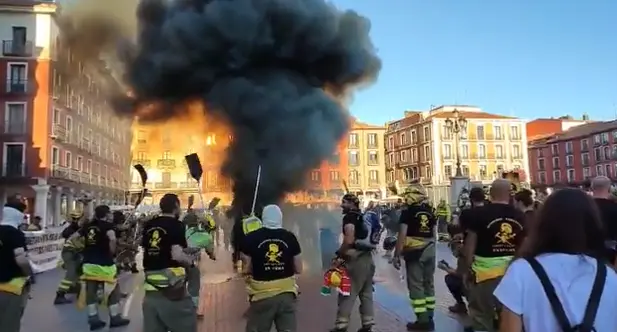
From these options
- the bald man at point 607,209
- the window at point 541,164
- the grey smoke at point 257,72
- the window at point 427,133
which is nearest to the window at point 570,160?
the window at point 541,164

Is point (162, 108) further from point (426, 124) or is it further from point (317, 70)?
point (426, 124)

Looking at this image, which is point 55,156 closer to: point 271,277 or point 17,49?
point 17,49

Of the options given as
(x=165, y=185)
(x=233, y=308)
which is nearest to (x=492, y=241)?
(x=233, y=308)

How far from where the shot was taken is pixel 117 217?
29.5ft

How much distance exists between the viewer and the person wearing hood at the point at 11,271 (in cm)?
470

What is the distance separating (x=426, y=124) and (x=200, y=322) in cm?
6005

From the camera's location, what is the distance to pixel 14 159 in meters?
32.4

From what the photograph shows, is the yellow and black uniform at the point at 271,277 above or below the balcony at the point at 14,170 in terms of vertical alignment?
below

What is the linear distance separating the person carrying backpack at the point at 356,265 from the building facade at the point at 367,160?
60.7 m

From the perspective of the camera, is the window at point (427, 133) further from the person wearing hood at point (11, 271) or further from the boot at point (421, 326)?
the person wearing hood at point (11, 271)

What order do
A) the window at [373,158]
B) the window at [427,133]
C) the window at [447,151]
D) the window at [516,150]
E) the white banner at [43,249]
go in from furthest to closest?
the window at [373,158]
the window at [516,150]
the window at [427,133]
the window at [447,151]
the white banner at [43,249]

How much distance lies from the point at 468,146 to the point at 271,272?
211 feet

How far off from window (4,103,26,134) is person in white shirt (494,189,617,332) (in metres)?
35.1

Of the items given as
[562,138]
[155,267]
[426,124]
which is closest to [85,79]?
[155,267]
